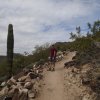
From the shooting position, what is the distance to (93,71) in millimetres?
19844

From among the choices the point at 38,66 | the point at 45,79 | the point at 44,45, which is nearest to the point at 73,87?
the point at 45,79

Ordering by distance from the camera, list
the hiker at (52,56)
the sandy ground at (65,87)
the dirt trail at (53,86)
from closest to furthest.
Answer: the sandy ground at (65,87) < the dirt trail at (53,86) < the hiker at (52,56)

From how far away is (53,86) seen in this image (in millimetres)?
19531

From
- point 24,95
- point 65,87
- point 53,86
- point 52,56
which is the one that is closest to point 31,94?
point 24,95

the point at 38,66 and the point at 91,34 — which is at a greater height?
the point at 91,34

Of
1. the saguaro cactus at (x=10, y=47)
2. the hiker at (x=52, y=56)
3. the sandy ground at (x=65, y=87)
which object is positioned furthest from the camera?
the saguaro cactus at (x=10, y=47)

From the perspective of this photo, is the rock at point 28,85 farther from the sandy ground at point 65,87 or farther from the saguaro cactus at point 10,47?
the saguaro cactus at point 10,47

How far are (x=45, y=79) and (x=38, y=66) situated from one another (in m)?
4.19

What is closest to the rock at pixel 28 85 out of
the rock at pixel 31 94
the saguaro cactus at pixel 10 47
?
the rock at pixel 31 94

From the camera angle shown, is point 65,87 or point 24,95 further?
point 65,87

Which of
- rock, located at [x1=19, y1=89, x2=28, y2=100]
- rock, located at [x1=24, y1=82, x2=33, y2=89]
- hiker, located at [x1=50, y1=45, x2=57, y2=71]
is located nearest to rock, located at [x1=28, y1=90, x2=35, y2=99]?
rock, located at [x1=19, y1=89, x2=28, y2=100]

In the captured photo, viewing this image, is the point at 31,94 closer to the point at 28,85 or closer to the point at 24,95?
the point at 24,95

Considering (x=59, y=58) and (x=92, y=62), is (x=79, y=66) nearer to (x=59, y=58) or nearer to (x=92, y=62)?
(x=92, y=62)

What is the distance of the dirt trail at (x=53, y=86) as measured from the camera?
59.5ft
